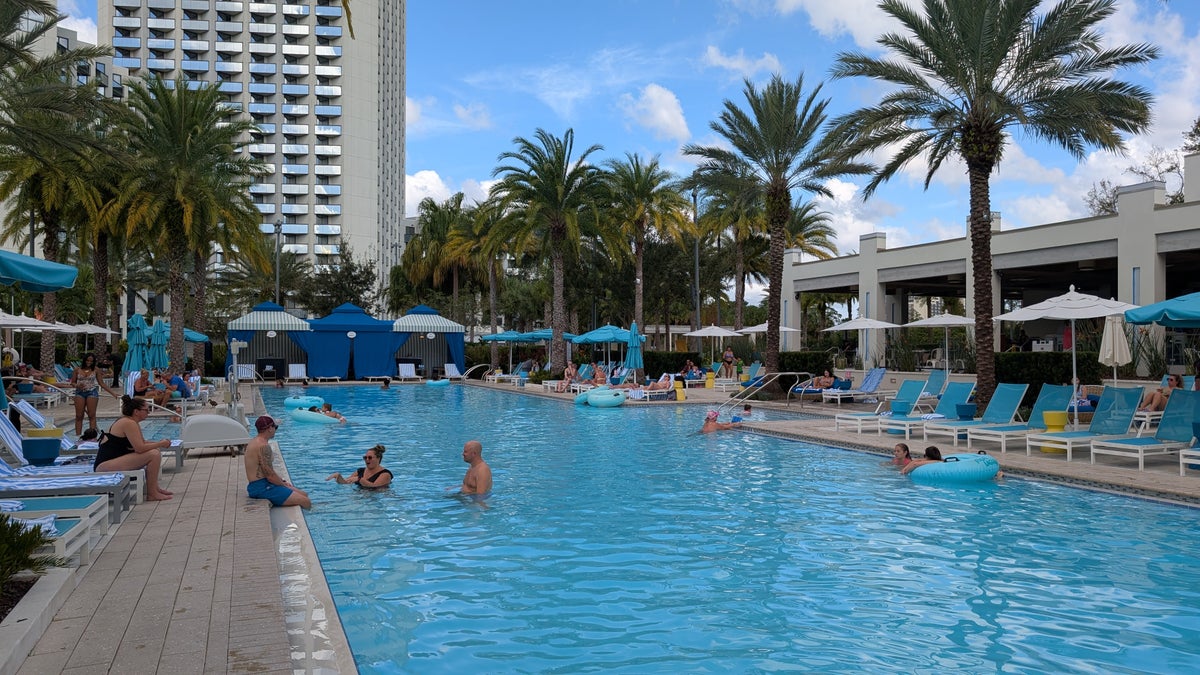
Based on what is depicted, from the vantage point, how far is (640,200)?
35.9m

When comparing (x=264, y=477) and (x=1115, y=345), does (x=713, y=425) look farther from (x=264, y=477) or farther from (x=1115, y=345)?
(x=264, y=477)

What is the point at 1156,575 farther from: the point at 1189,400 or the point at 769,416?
the point at 769,416

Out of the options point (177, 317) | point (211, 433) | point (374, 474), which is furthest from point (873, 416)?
point (177, 317)

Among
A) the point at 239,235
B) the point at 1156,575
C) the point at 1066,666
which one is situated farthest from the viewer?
the point at 239,235

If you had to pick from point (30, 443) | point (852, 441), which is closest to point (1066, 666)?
point (852, 441)

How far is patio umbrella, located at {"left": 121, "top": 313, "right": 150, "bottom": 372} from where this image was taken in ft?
69.5

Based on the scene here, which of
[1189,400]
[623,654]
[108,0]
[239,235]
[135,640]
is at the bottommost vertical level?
[623,654]

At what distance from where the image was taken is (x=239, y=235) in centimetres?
2839

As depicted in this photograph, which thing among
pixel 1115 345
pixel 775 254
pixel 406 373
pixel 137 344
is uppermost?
pixel 775 254

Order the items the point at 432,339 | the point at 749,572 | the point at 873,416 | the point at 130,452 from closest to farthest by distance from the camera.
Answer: the point at 749,572, the point at 130,452, the point at 873,416, the point at 432,339

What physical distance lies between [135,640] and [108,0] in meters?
101

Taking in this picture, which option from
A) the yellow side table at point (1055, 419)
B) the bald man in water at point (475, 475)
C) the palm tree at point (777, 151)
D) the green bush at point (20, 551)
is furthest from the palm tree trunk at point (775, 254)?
the green bush at point (20, 551)

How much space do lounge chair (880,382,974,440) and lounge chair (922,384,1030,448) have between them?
1.11 ft

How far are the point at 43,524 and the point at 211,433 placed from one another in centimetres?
598
